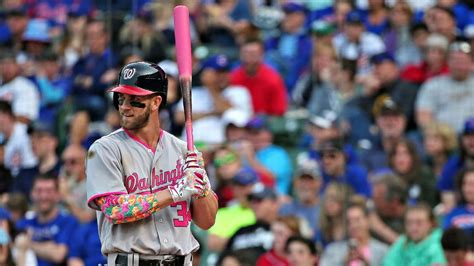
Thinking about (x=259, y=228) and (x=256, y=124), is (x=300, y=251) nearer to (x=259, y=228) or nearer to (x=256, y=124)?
(x=259, y=228)

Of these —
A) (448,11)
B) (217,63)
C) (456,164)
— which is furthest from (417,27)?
(217,63)

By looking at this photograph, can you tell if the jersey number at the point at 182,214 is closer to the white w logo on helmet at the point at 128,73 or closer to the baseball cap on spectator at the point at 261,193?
the white w logo on helmet at the point at 128,73

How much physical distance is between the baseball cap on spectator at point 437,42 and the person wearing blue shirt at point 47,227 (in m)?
3.57

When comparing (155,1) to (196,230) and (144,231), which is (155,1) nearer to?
(196,230)

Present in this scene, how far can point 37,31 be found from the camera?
1196cm

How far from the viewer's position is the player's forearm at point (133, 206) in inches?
192

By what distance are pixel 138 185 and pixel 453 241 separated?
3712mm

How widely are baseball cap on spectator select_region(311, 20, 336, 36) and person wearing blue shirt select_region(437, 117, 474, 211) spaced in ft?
6.49

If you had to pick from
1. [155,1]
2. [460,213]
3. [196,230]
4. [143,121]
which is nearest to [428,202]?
[460,213]

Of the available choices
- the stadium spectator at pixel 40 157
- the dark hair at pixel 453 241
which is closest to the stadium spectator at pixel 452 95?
the dark hair at pixel 453 241

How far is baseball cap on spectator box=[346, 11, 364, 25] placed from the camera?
439 inches

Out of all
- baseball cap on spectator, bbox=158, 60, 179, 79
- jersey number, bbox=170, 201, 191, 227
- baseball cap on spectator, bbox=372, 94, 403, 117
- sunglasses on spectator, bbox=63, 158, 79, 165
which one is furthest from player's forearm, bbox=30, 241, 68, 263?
jersey number, bbox=170, 201, 191, 227

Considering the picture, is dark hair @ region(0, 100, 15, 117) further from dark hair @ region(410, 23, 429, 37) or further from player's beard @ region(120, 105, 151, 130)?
player's beard @ region(120, 105, 151, 130)

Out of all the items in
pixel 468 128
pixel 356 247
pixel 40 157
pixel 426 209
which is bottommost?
pixel 356 247
